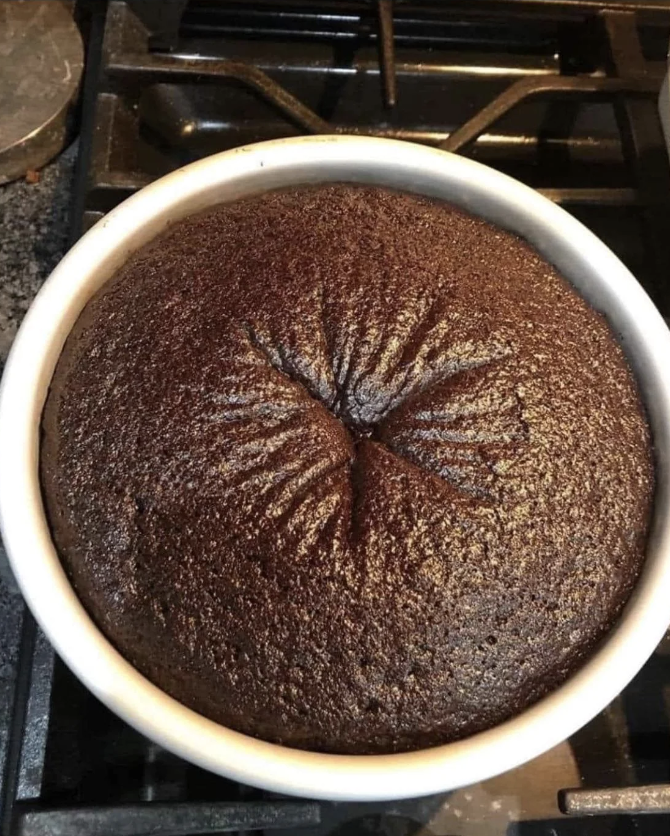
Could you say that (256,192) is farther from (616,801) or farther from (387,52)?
(616,801)

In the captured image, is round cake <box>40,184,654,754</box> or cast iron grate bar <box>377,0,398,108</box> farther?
cast iron grate bar <box>377,0,398,108</box>

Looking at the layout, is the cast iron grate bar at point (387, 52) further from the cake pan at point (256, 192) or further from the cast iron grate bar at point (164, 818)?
the cast iron grate bar at point (164, 818)

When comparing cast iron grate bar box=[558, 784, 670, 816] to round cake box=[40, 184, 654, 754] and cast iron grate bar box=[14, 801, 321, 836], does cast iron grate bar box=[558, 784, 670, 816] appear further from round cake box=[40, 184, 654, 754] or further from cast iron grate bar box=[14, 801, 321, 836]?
cast iron grate bar box=[14, 801, 321, 836]

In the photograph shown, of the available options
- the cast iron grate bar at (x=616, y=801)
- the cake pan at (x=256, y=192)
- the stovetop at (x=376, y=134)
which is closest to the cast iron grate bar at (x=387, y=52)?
the stovetop at (x=376, y=134)

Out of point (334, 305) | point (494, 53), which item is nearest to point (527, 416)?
point (334, 305)

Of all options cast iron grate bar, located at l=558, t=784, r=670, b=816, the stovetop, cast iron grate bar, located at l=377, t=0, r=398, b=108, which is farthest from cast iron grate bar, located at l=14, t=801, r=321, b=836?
cast iron grate bar, located at l=377, t=0, r=398, b=108

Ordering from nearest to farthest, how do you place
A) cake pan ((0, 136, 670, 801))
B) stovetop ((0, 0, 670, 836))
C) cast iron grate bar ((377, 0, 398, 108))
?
cake pan ((0, 136, 670, 801)), stovetop ((0, 0, 670, 836)), cast iron grate bar ((377, 0, 398, 108))
